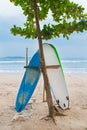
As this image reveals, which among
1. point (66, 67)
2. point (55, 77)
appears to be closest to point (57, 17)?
point (55, 77)

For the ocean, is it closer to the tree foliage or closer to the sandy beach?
the sandy beach

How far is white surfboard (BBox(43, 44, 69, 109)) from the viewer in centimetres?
820

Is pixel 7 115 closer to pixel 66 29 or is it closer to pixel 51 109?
pixel 51 109

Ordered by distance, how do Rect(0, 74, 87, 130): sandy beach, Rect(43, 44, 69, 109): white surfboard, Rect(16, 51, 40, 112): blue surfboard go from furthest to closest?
Rect(43, 44, 69, 109): white surfboard → Rect(16, 51, 40, 112): blue surfboard → Rect(0, 74, 87, 130): sandy beach

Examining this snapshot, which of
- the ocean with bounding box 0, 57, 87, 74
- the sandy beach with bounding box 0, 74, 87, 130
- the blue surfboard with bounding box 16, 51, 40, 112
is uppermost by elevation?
the ocean with bounding box 0, 57, 87, 74

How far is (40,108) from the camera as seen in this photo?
28.3 ft

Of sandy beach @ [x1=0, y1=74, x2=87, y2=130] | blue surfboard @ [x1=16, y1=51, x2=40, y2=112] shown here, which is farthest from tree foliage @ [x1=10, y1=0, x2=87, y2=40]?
sandy beach @ [x1=0, y1=74, x2=87, y2=130]

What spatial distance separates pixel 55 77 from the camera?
8.36 meters

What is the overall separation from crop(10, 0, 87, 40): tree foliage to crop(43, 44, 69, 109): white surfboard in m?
0.90

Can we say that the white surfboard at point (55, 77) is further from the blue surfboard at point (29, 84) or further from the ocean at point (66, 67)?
the ocean at point (66, 67)

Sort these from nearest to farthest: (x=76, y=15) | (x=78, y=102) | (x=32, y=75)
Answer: (x=76, y=15), (x=32, y=75), (x=78, y=102)

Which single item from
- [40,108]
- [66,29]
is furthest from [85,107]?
[66,29]

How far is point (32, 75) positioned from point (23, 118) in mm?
1181

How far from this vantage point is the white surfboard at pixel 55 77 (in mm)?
8198
